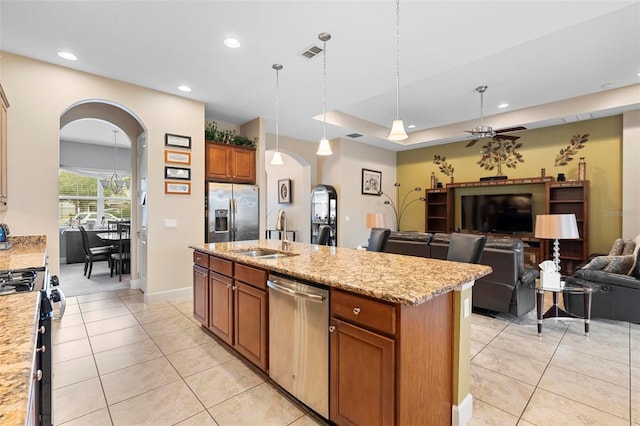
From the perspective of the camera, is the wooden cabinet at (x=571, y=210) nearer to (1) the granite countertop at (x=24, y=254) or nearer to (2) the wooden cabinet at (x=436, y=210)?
(2) the wooden cabinet at (x=436, y=210)

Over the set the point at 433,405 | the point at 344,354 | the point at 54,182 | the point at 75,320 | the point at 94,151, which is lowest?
the point at 75,320

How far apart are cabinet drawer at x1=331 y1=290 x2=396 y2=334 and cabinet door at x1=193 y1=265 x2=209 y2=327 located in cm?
180

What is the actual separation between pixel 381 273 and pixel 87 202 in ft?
30.1

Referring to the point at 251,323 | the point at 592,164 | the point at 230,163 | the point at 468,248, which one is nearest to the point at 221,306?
the point at 251,323

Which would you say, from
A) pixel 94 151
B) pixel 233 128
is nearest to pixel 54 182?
pixel 233 128

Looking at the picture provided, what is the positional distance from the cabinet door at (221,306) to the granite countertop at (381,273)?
11.4 inches

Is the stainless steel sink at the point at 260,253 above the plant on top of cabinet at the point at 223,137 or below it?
below

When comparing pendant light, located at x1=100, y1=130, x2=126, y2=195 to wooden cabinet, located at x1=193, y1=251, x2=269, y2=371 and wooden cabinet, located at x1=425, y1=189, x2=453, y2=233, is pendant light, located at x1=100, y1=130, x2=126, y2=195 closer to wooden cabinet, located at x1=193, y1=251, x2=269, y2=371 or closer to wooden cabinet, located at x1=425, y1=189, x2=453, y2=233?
wooden cabinet, located at x1=193, y1=251, x2=269, y2=371

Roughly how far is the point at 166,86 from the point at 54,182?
5.91 ft

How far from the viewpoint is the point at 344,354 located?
1646 millimetres

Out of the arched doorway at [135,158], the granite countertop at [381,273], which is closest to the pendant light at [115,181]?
the arched doorway at [135,158]

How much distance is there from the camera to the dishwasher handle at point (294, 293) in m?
1.77

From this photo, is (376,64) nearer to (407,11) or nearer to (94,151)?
(407,11)

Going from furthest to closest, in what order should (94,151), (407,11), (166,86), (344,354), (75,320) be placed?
(94,151) → (166,86) → (75,320) → (407,11) → (344,354)
